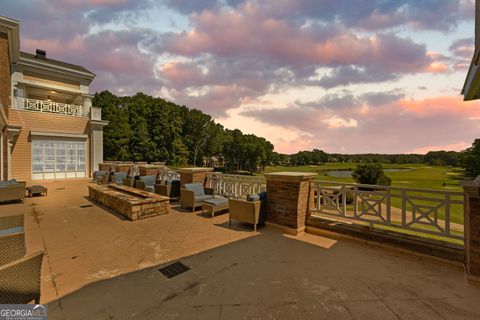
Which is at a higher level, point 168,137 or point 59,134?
point 168,137

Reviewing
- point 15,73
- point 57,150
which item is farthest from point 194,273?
point 15,73

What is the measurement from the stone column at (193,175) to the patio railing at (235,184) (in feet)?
0.79

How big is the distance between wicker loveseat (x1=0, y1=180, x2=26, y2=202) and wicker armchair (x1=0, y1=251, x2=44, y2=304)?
8.80 metres

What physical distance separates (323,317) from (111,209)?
7.09 metres

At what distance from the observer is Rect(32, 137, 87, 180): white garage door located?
15938 millimetres

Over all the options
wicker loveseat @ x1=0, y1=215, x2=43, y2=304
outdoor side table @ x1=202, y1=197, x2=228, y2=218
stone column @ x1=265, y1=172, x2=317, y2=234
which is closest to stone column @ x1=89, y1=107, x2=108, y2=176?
outdoor side table @ x1=202, y1=197, x2=228, y2=218

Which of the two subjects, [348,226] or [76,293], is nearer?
[76,293]

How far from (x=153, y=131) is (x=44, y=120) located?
14.5 m

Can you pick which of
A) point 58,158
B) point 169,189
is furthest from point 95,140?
point 169,189

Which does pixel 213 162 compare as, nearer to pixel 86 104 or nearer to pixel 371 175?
pixel 86 104

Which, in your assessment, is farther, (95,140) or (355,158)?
(355,158)

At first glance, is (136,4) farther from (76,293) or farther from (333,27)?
(76,293)

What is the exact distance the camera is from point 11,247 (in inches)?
112

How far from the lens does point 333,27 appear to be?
7.79 metres
